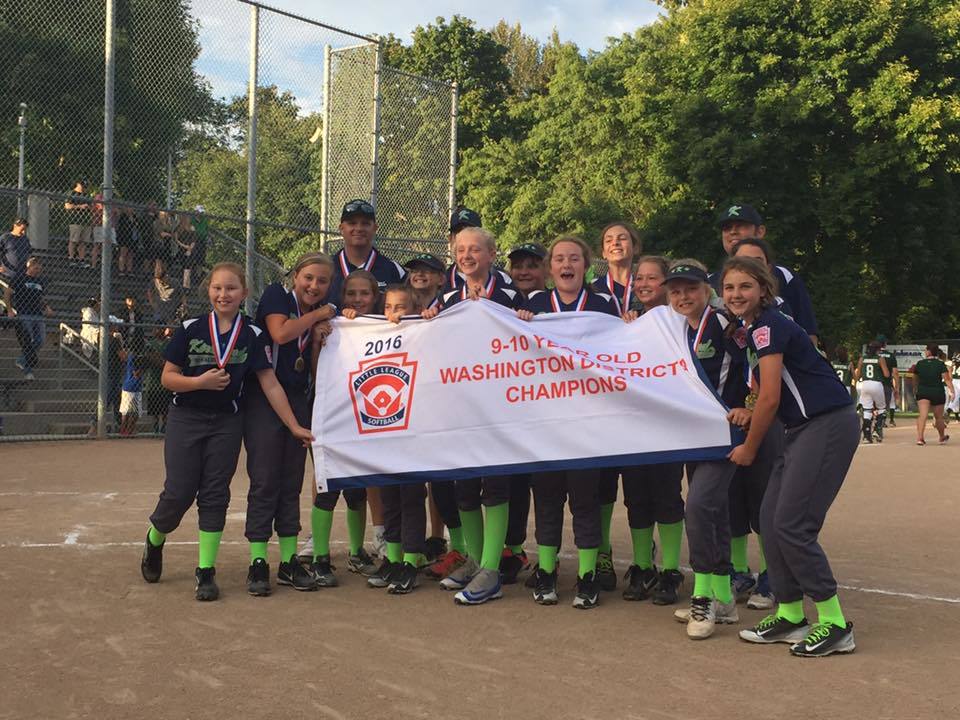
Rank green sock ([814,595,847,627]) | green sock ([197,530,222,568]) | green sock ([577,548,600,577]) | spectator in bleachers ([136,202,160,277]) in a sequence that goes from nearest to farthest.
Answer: green sock ([814,595,847,627]) < green sock ([577,548,600,577]) < green sock ([197,530,222,568]) < spectator in bleachers ([136,202,160,277])

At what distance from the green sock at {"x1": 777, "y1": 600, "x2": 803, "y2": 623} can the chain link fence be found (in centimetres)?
1281

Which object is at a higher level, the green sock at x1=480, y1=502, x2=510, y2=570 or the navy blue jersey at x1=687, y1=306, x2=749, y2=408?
the navy blue jersey at x1=687, y1=306, x2=749, y2=408

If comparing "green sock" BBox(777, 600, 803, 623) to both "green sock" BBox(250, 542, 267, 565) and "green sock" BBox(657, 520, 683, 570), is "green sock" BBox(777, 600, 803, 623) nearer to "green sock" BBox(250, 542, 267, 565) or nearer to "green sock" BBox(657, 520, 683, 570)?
"green sock" BBox(657, 520, 683, 570)

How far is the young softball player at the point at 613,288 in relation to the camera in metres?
7.10

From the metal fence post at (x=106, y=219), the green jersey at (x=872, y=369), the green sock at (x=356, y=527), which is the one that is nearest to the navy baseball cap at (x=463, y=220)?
the green sock at (x=356, y=527)

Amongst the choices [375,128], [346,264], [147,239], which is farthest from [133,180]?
[346,264]

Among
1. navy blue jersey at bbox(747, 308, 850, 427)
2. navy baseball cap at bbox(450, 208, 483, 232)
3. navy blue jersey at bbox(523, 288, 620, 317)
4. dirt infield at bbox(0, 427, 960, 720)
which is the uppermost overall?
navy baseball cap at bbox(450, 208, 483, 232)

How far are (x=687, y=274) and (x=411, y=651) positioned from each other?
2.51 metres

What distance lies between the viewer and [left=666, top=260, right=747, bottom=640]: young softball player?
5.98 meters

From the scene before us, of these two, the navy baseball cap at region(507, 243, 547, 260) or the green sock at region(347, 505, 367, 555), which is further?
the green sock at region(347, 505, 367, 555)

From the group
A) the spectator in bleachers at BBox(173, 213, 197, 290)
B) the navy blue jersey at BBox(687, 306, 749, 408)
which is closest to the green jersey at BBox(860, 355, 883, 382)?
the spectator in bleachers at BBox(173, 213, 197, 290)

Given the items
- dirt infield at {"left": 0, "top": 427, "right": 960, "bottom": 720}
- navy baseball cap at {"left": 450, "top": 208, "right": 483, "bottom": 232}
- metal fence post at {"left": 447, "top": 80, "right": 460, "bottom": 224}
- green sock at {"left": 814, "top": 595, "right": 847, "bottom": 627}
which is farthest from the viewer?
metal fence post at {"left": 447, "top": 80, "right": 460, "bottom": 224}

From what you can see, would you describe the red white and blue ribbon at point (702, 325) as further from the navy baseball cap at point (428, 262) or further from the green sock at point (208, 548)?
the green sock at point (208, 548)

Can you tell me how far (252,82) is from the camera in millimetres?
17969
